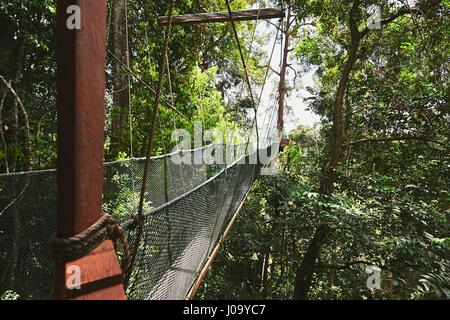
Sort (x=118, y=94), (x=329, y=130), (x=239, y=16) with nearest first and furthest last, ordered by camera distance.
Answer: (x=239, y=16) < (x=118, y=94) < (x=329, y=130)

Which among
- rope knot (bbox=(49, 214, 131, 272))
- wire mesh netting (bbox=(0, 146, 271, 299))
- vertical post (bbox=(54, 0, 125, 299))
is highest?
vertical post (bbox=(54, 0, 125, 299))

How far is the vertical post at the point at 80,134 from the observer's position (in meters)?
0.40

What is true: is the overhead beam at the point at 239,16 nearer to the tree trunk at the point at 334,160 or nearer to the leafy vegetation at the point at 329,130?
the leafy vegetation at the point at 329,130

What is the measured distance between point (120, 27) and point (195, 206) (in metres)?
2.70

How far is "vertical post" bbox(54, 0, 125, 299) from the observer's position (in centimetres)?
40

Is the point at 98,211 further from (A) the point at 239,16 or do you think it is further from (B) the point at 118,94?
(B) the point at 118,94

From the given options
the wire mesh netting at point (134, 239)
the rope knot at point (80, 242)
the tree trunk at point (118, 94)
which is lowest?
the wire mesh netting at point (134, 239)

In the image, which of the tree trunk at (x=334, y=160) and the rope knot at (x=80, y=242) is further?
the tree trunk at (x=334, y=160)

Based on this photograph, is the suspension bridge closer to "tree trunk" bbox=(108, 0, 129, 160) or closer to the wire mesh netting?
the wire mesh netting

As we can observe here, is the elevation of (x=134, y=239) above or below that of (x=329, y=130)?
below

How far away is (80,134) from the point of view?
1.36 feet

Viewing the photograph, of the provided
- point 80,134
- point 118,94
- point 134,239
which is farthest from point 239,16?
point 80,134

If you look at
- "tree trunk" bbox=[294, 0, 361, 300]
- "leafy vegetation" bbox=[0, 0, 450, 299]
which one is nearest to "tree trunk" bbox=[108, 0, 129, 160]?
"leafy vegetation" bbox=[0, 0, 450, 299]

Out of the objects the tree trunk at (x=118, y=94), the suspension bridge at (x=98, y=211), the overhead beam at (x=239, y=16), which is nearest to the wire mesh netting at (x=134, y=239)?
the suspension bridge at (x=98, y=211)
